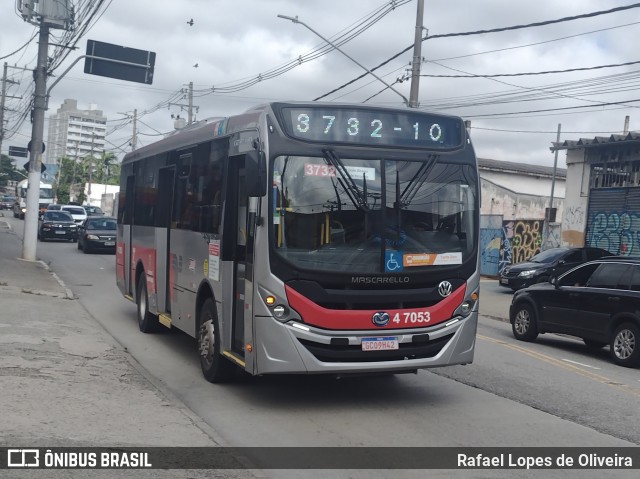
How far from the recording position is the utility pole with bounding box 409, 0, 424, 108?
23.6 metres

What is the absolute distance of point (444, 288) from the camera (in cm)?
849

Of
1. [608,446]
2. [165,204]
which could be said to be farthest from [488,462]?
[165,204]

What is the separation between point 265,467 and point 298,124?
3574 mm

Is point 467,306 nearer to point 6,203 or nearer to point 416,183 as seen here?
point 416,183

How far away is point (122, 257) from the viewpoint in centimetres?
1584

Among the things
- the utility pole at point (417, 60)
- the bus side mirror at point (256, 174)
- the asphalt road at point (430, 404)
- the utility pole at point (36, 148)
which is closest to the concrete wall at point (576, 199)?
the utility pole at point (417, 60)

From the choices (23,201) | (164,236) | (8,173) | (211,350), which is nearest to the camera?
(211,350)

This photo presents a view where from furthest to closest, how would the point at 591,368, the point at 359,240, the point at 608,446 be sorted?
the point at 591,368
the point at 359,240
the point at 608,446

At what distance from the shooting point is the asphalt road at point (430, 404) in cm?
743

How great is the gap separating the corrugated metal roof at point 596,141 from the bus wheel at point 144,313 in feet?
58.7

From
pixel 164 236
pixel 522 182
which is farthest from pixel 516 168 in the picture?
pixel 164 236

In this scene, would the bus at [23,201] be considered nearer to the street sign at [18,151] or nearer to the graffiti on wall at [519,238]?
the street sign at [18,151]

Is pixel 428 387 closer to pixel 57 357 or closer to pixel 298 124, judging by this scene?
pixel 298 124

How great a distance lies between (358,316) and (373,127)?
6.77 ft
